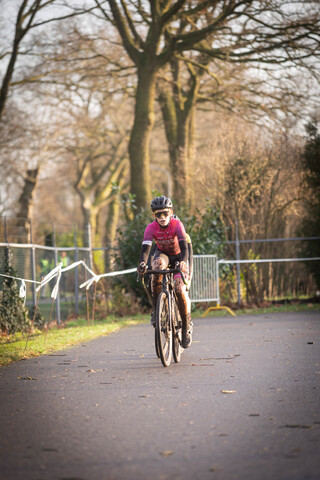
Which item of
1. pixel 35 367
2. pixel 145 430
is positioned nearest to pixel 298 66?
pixel 35 367

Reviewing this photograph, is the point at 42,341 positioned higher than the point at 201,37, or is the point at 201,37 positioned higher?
the point at 201,37

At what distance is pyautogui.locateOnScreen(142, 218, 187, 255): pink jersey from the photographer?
9.86m

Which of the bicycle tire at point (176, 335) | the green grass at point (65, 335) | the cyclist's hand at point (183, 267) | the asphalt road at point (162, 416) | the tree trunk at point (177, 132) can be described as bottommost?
the green grass at point (65, 335)

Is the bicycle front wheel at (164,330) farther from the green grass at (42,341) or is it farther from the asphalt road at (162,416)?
the green grass at (42,341)

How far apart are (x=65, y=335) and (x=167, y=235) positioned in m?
4.87

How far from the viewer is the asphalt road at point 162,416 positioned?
4641mm

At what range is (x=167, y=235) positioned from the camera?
32.5 feet

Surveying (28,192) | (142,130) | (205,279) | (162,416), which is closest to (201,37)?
(142,130)

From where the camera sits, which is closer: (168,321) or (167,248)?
(168,321)

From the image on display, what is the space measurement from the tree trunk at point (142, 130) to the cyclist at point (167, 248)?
1386 cm

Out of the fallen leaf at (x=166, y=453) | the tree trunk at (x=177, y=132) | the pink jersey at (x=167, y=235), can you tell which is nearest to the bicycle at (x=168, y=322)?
the pink jersey at (x=167, y=235)

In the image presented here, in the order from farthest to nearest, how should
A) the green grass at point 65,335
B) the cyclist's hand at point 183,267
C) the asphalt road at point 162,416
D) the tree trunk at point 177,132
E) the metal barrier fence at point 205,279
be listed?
the tree trunk at point 177,132 → the metal barrier fence at point 205,279 → the green grass at point 65,335 → the cyclist's hand at point 183,267 → the asphalt road at point 162,416

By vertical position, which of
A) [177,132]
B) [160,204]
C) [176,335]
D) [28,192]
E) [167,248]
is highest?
[177,132]

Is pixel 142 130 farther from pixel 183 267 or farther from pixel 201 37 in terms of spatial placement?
pixel 183 267
